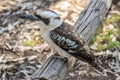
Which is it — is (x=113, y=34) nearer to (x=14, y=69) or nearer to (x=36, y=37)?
(x=36, y=37)

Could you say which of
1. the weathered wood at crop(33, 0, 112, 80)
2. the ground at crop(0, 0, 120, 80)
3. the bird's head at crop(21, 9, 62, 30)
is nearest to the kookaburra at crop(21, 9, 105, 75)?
the bird's head at crop(21, 9, 62, 30)

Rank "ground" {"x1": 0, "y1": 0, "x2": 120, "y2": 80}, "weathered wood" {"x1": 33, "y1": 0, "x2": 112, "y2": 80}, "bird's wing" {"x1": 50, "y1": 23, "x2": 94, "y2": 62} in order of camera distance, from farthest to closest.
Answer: "ground" {"x1": 0, "y1": 0, "x2": 120, "y2": 80}
"bird's wing" {"x1": 50, "y1": 23, "x2": 94, "y2": 62}
"weathered wood" {"x1": 33, "y1": 0, "x2": 112, "y2": 80}

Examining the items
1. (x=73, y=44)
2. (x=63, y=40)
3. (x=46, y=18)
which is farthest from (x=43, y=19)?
(x=73, y=44)

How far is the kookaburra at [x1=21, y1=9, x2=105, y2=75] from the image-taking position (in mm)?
4684

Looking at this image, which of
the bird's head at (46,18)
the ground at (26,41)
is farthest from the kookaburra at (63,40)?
the ground at (26,41)

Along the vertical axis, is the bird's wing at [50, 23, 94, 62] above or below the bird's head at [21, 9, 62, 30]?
below

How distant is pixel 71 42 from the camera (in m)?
4.71

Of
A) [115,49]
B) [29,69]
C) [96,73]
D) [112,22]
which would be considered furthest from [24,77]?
[112,22]

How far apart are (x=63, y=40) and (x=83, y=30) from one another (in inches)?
27.0

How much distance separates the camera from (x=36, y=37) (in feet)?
21.2

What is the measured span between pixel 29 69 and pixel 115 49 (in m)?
1.27

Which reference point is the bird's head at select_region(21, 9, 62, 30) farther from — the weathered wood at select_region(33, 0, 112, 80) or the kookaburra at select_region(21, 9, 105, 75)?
the weathered wood at select_region(33, 0, 112, 80)

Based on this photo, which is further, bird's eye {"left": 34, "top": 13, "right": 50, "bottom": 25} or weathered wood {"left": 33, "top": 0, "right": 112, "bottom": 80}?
bird's eye {"left": 34, "top": 13, "right": 50, "bottom": 25}

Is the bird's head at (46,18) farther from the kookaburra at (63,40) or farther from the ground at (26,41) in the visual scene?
the ground at (26,41)
